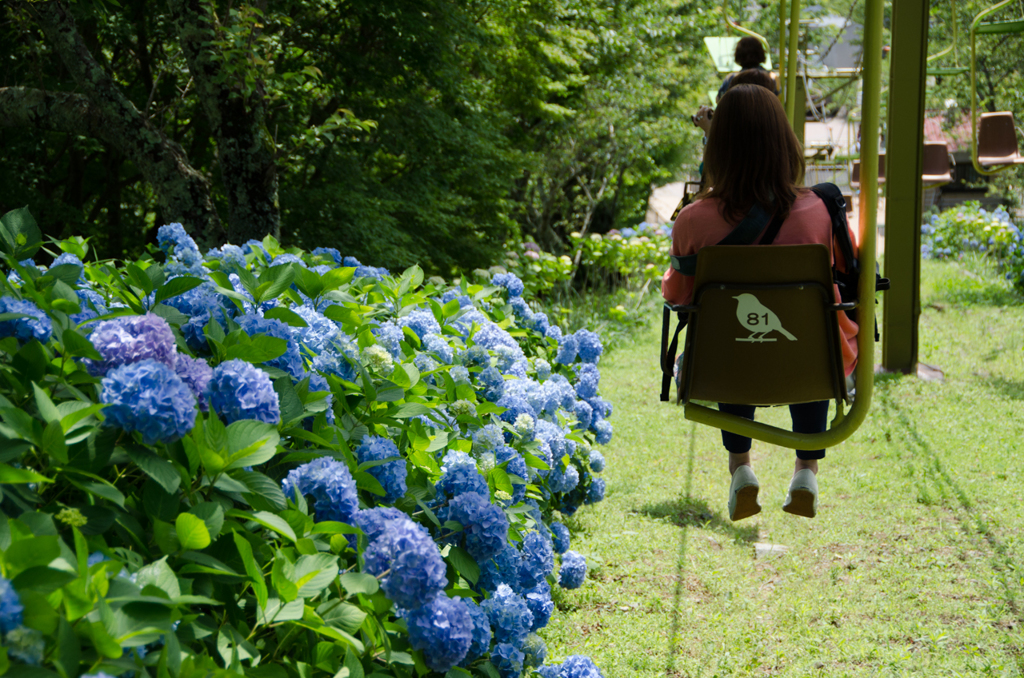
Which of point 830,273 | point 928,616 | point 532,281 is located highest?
point 830,273

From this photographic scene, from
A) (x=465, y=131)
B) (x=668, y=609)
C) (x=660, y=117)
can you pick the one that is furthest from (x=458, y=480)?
(x=660, y=117)

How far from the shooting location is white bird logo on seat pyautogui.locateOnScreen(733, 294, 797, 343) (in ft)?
8.18

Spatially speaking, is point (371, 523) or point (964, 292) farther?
point (964, 292)

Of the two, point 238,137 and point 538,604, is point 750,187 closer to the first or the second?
point 538,604

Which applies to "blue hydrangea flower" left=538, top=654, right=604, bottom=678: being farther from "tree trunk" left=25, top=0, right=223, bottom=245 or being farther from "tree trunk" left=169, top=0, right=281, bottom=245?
"tree trunk" left=25, top=0, right=223, bottom=245

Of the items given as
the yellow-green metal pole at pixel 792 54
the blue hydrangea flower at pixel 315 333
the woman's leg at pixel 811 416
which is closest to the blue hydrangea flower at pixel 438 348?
the blue hydrangea flower at pixel 315 333

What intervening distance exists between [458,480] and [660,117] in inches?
475

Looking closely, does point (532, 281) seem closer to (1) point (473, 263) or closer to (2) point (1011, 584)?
(1) point (473, 263)

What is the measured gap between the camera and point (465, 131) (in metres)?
7.36

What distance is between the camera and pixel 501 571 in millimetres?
2111

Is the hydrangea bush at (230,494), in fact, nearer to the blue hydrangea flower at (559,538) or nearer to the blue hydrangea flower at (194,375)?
the blue hydrangea flower at (194,375)

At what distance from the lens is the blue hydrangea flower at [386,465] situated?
1.71m

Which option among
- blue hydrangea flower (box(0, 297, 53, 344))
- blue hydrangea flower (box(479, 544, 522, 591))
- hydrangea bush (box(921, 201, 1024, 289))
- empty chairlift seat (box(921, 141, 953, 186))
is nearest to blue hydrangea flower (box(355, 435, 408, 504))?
blue hydrangea flower (box(479, 544, 522, 591))

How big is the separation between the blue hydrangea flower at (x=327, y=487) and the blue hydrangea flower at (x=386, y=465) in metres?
0.17
